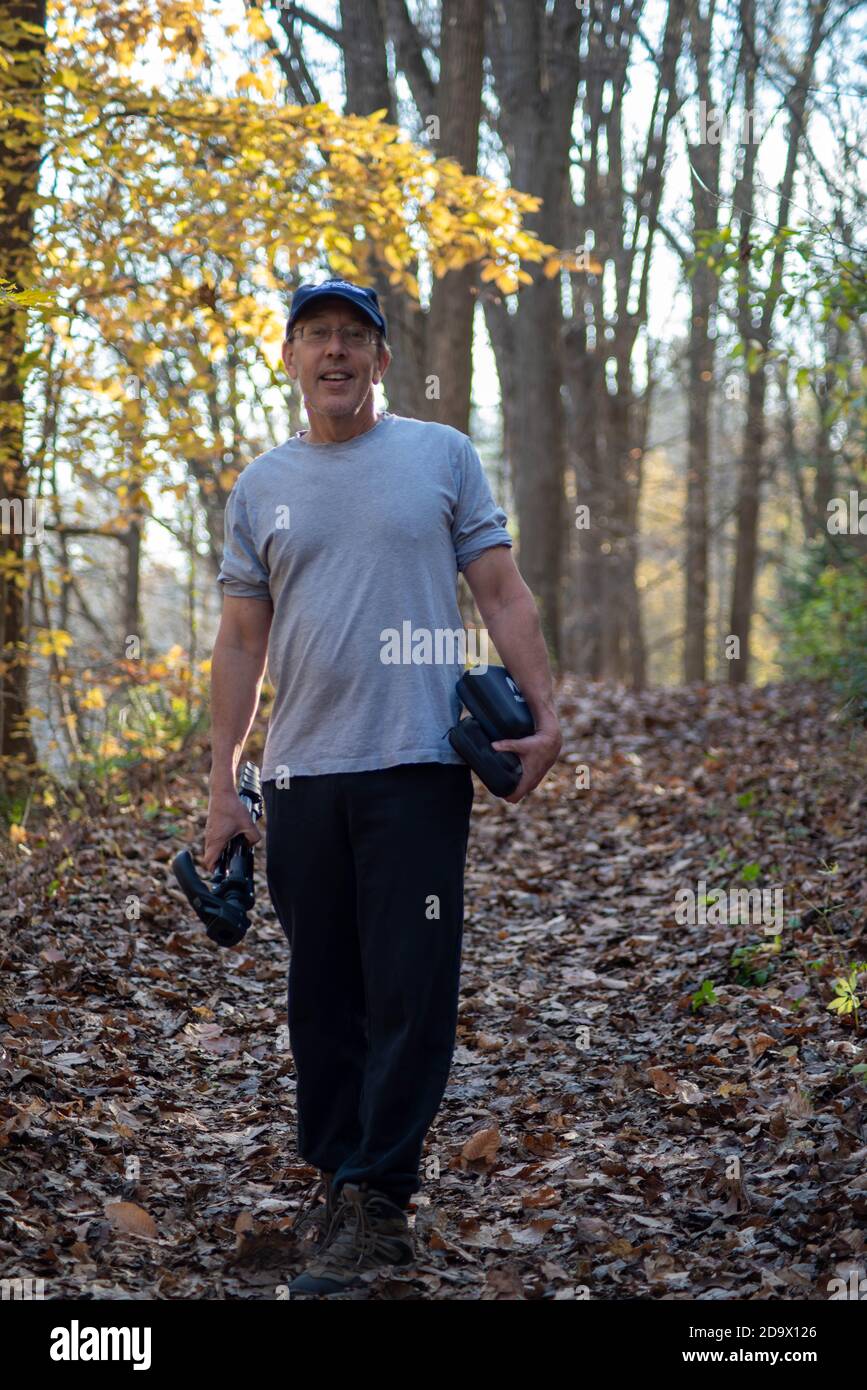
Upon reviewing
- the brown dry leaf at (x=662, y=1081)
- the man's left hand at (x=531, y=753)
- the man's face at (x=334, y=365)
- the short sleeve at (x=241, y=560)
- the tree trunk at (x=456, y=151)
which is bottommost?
the brown dry leaf at (x=662, y=1081)

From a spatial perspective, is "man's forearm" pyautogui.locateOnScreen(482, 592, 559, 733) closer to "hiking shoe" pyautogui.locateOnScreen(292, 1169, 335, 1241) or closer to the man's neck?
the man's neck

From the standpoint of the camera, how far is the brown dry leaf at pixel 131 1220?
3.89 metres

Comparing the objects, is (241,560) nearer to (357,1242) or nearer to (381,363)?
(381,363)

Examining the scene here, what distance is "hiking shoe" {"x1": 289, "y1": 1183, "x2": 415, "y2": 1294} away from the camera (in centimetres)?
352

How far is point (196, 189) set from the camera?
8273 mm

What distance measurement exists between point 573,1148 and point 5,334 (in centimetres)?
583

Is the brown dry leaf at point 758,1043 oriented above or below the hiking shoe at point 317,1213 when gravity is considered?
above

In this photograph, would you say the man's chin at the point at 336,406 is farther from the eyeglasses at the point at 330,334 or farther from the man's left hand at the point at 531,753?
the man's left hand at the point at 531,753

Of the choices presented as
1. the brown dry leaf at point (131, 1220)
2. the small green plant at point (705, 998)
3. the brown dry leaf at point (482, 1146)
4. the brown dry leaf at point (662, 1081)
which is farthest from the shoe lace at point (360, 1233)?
the small green plant at point (705, 998)

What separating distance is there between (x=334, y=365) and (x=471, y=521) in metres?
0.58

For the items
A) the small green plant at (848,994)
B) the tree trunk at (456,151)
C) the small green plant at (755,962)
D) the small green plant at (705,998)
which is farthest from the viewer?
the tree trunk at (456,151)

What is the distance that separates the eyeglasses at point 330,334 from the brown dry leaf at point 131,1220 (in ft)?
8.44

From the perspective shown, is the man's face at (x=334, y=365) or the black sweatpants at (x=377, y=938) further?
the man's face at (x=334, y=365)
